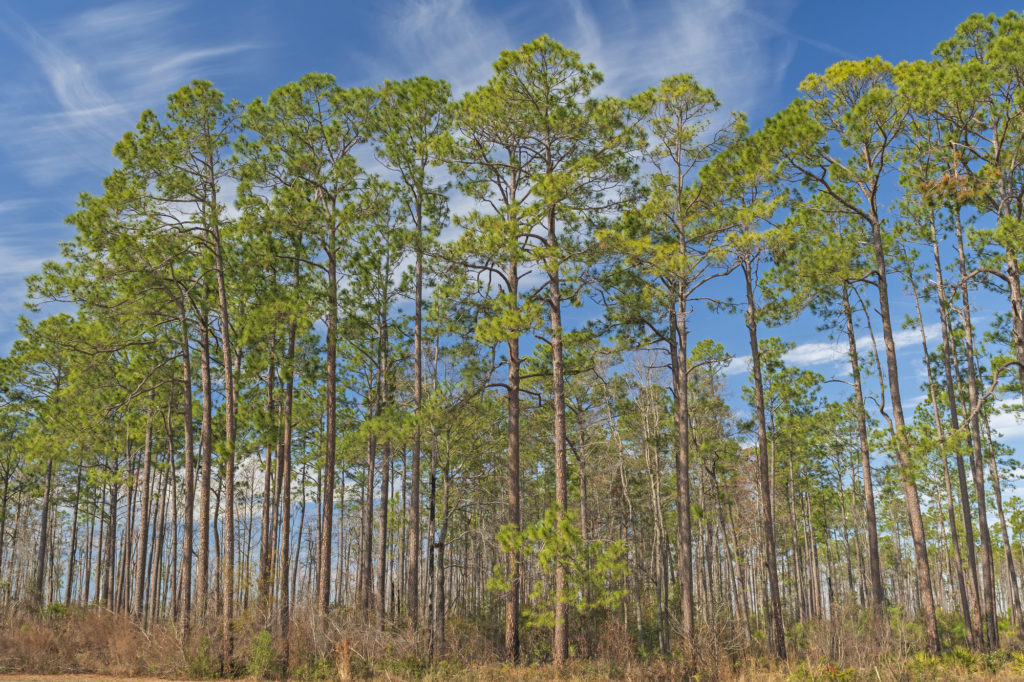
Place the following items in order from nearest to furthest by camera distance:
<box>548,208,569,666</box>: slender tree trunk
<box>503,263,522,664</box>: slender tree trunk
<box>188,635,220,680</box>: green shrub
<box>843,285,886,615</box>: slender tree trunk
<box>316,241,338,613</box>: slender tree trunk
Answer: <box>188,635,220,680</box>: green shrub → <box>548,208,569,666</box>: slender tree trunk → <box>503,263,522,664</box>: slender tree trunk → <box>316,241,338,613</box>: slender tree trunk → <box>843,285,886,615</box>: slender tree trunk

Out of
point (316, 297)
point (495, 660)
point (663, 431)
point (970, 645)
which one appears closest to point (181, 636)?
point (495, 660)

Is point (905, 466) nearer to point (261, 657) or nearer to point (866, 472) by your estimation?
point (866, 472)

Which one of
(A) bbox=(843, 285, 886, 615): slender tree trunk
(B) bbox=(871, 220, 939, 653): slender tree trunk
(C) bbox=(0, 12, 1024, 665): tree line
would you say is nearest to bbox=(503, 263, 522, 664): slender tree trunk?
(C) bbox=(0, 12, 1024, 665): tree line

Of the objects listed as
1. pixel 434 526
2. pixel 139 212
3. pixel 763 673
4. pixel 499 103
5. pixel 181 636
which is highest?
pixel 499 103

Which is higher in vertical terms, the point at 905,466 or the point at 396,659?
the point at 905,466

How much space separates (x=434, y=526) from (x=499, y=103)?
9958 millimetres

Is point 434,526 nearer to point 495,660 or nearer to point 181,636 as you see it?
point 495,660

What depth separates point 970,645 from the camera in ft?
63.4

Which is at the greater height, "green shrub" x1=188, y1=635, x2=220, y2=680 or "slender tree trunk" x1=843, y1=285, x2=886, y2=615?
"slender tree trunk" x1=843, y1=285, x2=886, y2=615

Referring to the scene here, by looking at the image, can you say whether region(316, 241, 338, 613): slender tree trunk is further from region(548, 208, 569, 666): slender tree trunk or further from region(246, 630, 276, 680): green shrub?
region(548, 208, 569, 666): slender tree trunk

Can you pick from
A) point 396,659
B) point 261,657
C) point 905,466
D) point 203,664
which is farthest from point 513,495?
point 905,466

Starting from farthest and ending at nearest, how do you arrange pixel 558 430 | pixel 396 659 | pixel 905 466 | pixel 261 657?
pixel 558 430 → pixel 905 466 → pixel 261 657 → pixel 396 659

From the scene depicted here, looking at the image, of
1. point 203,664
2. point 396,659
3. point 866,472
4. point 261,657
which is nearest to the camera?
point 396,659

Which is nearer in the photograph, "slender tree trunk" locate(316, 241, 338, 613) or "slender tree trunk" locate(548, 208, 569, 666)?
"slender tree trunk" locate(548, 208, 569, 666)
